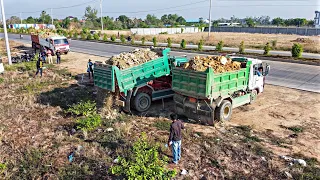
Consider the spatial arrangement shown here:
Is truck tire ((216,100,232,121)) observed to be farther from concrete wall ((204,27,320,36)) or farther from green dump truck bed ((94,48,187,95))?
concrete wall ((204,27,320,36))

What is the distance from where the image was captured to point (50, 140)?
859 cm

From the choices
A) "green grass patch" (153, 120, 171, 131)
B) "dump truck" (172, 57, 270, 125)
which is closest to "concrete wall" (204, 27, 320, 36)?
"dump truck" (172, 57, 270, 125)

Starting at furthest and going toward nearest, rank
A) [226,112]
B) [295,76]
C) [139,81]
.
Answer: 1. [295,76]
2. [139,81]
3. [226,112]

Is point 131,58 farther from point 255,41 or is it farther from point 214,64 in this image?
point 255,41

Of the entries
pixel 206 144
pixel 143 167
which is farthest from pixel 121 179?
pixel 206 144

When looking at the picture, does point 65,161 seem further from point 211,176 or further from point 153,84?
point 153,84

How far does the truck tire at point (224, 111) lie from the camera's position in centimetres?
974

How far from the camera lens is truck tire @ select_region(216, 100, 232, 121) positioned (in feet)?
32.0

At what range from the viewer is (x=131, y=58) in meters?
11.4

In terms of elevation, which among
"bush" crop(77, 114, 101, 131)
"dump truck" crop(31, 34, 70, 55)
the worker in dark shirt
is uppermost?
"dump truck" crop(31, 34, 70, 55)

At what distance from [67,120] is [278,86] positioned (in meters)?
11.0

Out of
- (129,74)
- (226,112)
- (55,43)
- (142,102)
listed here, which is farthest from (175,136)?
(55,43)

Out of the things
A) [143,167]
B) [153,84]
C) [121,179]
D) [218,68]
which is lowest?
[121,179]

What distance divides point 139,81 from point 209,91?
3035mm
